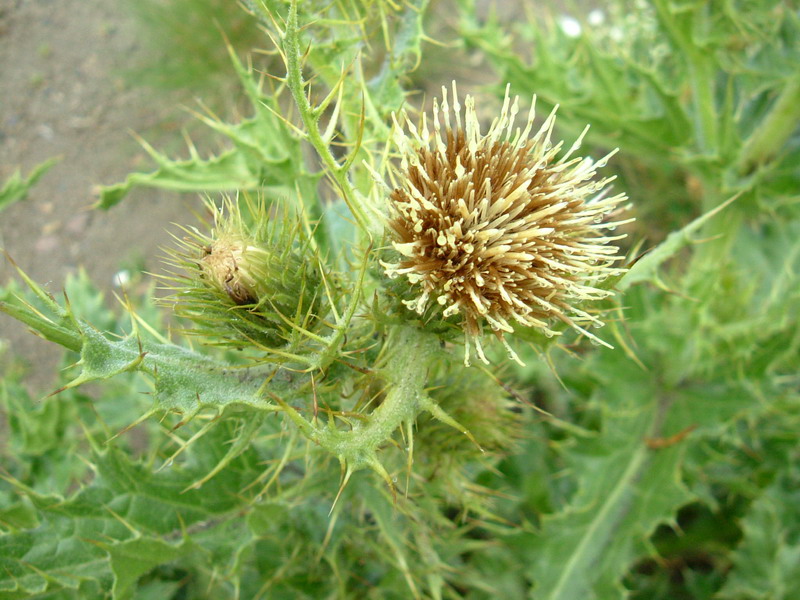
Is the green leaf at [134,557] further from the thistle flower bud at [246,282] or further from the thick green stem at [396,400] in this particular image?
the thick green stem at [396,400]

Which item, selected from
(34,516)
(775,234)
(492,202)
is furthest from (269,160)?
(775,234)

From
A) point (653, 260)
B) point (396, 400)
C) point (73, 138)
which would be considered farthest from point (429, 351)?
point (73, 138)

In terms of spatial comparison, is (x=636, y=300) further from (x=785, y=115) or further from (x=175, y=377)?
(x=175, y=377)

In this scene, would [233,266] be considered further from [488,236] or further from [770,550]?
[770,550]

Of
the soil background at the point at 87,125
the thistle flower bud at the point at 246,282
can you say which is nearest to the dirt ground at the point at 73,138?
the soil background at the point at 87,125

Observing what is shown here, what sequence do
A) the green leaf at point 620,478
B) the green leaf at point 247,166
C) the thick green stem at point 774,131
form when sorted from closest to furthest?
the green leaf at point 247,166 → the green leaf at point 620,478 → the thick green stem at point 774,131

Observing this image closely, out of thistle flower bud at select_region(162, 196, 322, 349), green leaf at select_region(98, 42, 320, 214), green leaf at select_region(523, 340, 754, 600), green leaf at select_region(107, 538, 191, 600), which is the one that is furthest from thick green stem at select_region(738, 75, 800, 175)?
green leaf at select_region(107, 538, 191, 600)
